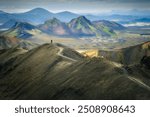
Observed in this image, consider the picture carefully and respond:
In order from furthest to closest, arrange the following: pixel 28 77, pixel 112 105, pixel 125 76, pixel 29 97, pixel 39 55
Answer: pixel 39 55, pixel 28 77, pixel 29 97, pixel 125 76, pixel 112 105

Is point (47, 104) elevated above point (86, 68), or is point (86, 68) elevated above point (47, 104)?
point (47, 104)

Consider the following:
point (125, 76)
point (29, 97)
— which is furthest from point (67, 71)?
point (125, 76)

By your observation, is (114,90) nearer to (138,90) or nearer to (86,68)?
(138,90)

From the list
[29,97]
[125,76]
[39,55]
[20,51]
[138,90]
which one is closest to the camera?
[138,90]

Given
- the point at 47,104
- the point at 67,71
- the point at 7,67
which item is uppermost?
the point at 47,104

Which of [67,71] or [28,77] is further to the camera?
[28,77]

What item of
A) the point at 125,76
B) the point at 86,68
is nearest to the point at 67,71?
the point at 86,68

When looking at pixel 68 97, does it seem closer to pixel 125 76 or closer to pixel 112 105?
pixel 125 76
